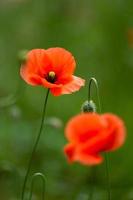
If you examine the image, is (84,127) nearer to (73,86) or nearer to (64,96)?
(73,86)

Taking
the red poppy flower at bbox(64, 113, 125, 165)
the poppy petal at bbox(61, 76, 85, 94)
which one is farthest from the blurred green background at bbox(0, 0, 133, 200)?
the red poppy flower at bbox(64, 113, 125, 165)

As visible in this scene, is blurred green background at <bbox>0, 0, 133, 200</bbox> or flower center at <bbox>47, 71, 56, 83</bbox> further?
blurred green background at <bbox>0, 0, 133, 200</bbox>

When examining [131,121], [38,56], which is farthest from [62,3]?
[38,56]

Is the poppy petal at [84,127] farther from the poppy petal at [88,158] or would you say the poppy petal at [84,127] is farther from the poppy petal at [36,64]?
the poppy petal at [36,64]

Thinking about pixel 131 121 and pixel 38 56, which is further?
pixel 131 121

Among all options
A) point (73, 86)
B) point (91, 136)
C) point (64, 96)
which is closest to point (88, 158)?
point (91, 136)

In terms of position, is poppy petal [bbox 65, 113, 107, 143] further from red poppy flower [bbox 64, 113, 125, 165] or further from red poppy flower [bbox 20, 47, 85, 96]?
red poppy flower [bbox 20, 47, 85, 96]

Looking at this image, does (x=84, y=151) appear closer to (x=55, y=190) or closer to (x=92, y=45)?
(x=55, y=190)
